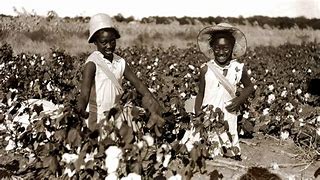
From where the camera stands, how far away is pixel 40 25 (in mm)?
14617

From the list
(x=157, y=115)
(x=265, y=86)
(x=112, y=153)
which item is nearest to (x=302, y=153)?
(x=157, y=115)

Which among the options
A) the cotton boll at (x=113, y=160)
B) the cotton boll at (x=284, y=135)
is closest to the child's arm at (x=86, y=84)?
the cotton boll at (x=113, y=160)

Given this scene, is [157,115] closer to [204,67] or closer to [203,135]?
[203,135]

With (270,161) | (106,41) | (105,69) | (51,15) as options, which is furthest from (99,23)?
(51,15)

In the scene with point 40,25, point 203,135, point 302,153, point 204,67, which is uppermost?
point 40,25

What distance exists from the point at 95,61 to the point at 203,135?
81 cm

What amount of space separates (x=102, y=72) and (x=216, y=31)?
2.80 feet

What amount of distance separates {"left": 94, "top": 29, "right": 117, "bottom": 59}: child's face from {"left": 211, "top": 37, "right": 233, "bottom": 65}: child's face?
0.71 meters

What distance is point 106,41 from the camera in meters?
2.97

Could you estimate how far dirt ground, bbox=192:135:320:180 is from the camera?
2.86 metres

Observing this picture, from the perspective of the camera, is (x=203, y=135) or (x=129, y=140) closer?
(x=129, y=140)

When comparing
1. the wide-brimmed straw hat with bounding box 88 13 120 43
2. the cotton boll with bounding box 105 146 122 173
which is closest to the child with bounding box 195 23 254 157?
the wide-brimmed straw hat with bounding box 88 13 120 43

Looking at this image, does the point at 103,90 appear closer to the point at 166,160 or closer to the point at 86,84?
the point at 86,84

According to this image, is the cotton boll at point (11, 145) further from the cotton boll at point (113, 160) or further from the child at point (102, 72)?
the cotton boll at point (113, 160)
